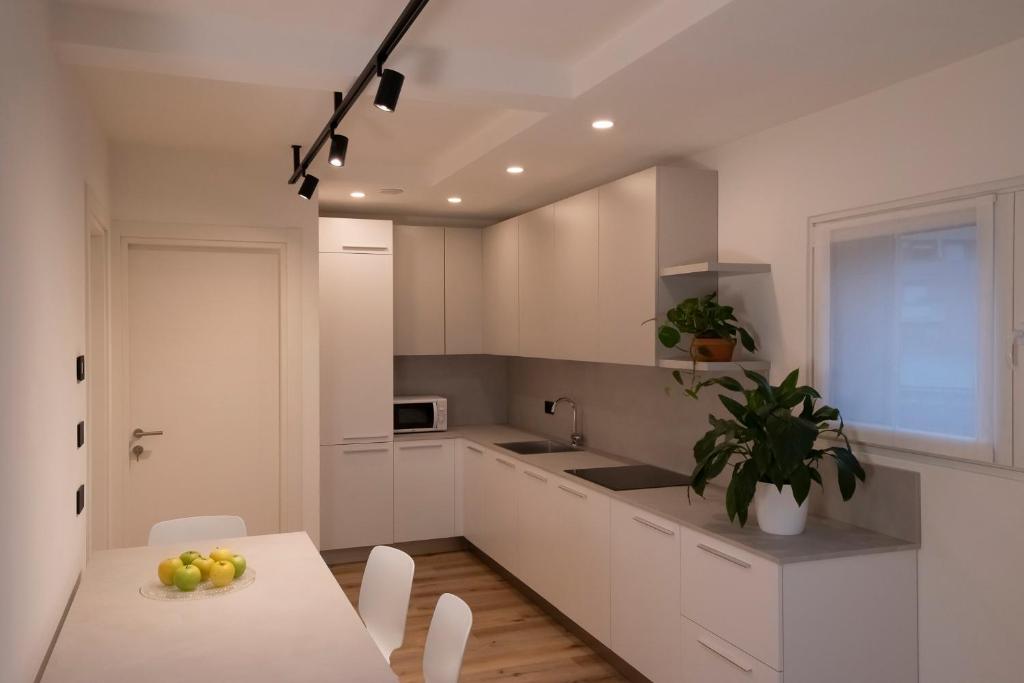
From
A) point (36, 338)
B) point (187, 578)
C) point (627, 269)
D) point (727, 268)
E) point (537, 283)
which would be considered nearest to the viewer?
point (36, 338)

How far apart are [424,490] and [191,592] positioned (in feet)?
10.2

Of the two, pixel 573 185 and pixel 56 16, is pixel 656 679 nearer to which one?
pixel 573 185

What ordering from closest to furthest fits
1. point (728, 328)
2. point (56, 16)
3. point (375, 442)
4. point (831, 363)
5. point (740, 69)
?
point (56, 16) < point (740, 69) < point (831, 363) < point (728, 328) < point (375, 442)

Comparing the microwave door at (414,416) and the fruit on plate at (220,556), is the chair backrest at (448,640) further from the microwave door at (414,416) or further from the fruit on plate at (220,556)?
the microwave door at (414,416)

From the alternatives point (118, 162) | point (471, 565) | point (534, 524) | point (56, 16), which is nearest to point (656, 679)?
point (534, 524)

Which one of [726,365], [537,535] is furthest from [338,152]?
[537,535]

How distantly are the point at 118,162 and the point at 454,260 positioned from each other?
2.35 meters

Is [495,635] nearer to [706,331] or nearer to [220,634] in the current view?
[706,331]

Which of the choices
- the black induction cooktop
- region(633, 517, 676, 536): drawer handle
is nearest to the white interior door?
the black induction cooktop

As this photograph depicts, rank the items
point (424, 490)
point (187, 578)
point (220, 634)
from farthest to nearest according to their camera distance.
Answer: point (424, 490), point (187, 578), point (220, 634)

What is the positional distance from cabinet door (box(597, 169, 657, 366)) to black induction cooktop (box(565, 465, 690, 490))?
1.97 feet

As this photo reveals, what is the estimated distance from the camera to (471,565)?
18.3ft

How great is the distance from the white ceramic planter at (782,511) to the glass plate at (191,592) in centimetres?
182

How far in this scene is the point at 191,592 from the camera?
8.59 ft
